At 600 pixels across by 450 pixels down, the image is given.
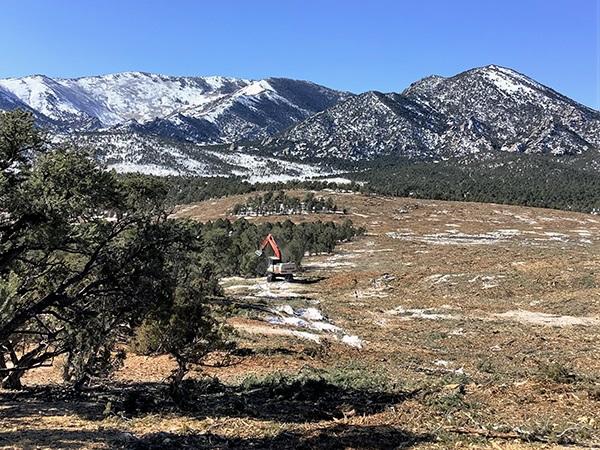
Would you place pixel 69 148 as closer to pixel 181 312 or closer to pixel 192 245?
pixel 192 245

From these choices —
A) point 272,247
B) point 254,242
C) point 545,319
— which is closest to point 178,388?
point 545,319

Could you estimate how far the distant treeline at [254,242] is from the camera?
61406mm

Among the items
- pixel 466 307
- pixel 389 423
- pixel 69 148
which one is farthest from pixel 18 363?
pixel 466 307

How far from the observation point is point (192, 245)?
1540cm

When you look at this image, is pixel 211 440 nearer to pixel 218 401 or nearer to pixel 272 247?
pixel 218 401

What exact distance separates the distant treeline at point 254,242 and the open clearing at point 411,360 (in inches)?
106

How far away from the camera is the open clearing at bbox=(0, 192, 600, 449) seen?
13.3 meters

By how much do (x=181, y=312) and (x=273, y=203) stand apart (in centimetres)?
11823

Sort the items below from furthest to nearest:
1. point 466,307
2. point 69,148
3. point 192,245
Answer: point 466,307 → point 192,245 → point 69,148

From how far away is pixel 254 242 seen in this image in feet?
241

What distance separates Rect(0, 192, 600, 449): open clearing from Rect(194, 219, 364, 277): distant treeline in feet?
8.86

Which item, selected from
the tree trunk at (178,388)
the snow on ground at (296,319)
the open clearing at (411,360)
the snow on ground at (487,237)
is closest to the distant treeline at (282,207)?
the snow on ground at (487,237)

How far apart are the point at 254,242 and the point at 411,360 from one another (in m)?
49.8

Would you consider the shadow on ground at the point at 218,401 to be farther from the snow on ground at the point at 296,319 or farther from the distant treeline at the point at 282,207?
the distant treeline at the point at 282,207
